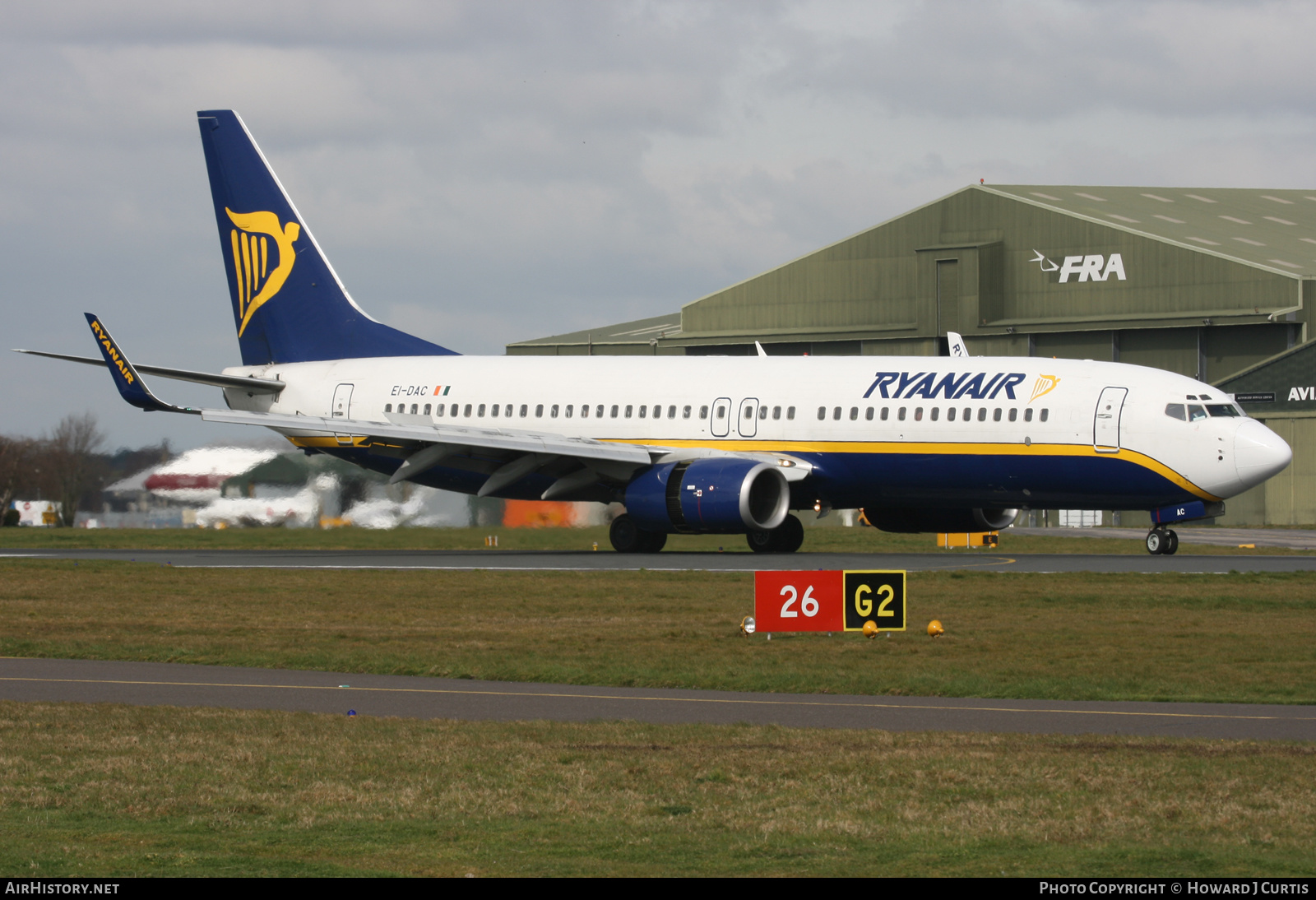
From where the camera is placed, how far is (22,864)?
29.6ft

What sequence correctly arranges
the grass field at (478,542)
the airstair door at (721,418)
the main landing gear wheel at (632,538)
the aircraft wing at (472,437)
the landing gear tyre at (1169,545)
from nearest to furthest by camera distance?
the landing gear tyre at (1169,545)
the aircraft wing at (472,437)
the airstair door at (721,418)
the main landing gear wheel at (632,538)
the grass field at (478,542)

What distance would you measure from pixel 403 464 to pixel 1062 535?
23.1 meters

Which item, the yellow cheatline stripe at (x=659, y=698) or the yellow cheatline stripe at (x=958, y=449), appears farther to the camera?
the yellow cheatline stripe at (x=958, y=449)

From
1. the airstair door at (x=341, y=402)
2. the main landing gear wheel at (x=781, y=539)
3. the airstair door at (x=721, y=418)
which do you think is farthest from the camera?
the airstair door at (x=341, y=402)

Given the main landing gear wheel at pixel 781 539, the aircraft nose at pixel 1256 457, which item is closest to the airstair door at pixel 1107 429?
the aircraft nose at pixel 1256 457

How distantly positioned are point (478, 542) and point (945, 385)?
14.5 meters

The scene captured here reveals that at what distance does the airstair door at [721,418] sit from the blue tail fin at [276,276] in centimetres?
1005

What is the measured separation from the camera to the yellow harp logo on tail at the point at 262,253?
46.0 metres

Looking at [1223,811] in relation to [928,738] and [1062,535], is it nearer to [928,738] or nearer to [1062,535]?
[928,738]

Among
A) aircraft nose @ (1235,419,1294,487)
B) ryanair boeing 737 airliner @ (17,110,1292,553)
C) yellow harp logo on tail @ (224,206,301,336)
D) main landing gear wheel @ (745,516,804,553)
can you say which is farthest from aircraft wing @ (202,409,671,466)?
aircraft nose @ (1235,419,1294,487)

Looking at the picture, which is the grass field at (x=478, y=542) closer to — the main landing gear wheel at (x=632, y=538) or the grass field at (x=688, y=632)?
the main landing gear wheel at (x=632, y=538)

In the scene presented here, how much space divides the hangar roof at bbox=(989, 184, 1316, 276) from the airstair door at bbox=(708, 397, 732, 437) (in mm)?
34442

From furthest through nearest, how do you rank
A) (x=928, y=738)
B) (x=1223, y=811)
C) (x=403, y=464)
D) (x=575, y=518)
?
(x=575, y=518), (x=403, y=464), (x=928, y=738), (x=1223, y=811)

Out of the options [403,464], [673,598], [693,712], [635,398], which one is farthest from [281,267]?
[693,712]
